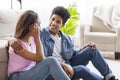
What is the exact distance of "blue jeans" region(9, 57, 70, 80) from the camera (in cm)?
176

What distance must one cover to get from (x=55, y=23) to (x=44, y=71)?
0.51 meters

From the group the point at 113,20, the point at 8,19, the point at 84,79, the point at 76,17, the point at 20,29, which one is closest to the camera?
the point at 20,29

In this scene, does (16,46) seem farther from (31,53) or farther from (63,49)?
(63,49)

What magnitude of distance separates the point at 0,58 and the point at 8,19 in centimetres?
142

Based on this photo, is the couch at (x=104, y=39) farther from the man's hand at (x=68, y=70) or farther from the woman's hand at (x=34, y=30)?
the woman's hand at (x=34, y=30)

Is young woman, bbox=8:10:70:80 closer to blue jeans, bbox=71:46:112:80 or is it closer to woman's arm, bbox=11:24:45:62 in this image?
woman's arm, bbox=11:24:45:62

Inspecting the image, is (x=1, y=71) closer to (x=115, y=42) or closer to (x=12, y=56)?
(x=12, y=56)

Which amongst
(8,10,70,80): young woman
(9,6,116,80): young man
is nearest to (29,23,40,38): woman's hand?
(8,10,70,80): young woman

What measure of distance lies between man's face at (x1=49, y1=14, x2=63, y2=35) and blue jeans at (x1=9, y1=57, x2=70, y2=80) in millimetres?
450

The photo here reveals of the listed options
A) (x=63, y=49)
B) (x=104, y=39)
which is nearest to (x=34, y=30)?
(x=63, y=49)

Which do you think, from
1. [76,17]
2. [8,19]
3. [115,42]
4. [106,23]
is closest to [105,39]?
[115,42]

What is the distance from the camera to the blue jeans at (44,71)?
1.76 m

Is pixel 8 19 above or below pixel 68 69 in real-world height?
above

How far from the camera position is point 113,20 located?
4109mm
